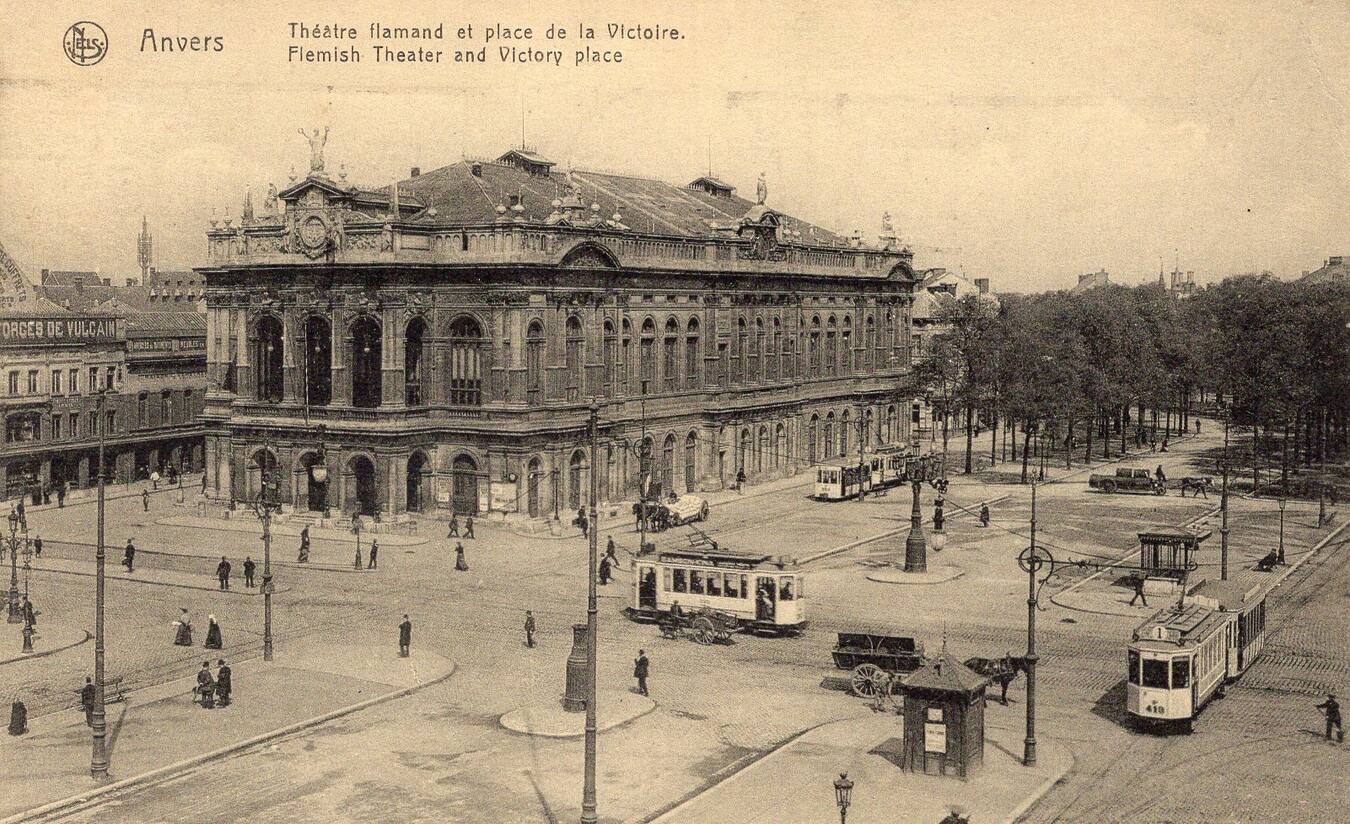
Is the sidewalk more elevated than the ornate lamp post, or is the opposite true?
the ornate lamp post

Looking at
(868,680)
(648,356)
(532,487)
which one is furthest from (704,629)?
(648,356)

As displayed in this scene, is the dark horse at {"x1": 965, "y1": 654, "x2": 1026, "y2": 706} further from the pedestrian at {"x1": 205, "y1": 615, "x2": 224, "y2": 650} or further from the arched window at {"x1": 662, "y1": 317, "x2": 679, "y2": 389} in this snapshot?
the arched window at {"x1": 662, "y1": 317, "x2": 679, "y2": 389}

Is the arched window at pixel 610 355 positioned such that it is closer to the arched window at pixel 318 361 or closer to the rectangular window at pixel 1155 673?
the arched window at pixel 318 361

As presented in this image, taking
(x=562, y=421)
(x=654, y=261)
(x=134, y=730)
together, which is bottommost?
(x=134, y=730)

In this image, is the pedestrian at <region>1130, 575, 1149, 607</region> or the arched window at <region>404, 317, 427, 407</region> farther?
the arched window at <region>404, 317, 427, 407</region>

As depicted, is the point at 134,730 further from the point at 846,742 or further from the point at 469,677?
the point at 846,742

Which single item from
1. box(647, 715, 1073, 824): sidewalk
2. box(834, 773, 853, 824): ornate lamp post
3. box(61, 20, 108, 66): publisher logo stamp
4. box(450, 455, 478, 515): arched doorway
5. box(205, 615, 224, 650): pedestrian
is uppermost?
box(61, 20, 108, 66): publisher logo stamp

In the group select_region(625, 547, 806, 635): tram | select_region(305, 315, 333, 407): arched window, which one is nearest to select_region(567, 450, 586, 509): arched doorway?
select_region(305, 315, 333, 407): arched window

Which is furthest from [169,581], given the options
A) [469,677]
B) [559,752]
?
[559,752]
